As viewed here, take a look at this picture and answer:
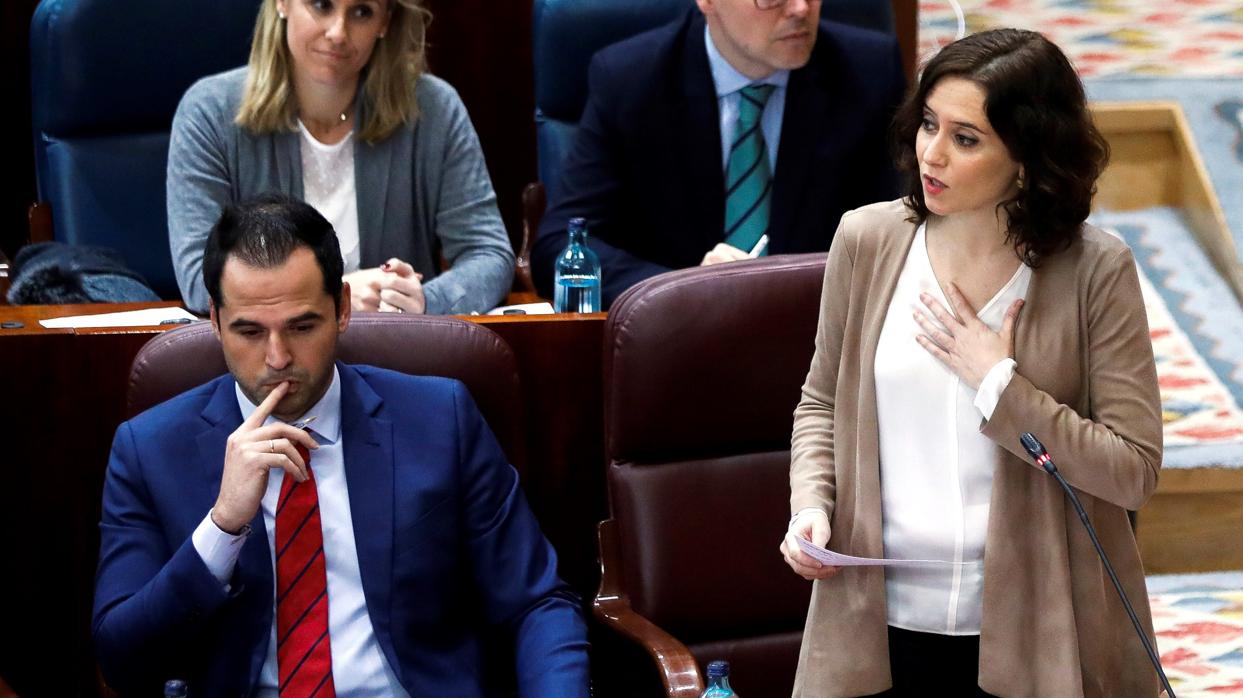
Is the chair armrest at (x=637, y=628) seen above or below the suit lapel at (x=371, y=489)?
below

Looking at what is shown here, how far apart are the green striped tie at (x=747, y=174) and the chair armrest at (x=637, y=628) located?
70 cm

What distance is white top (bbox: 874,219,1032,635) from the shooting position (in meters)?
1.44

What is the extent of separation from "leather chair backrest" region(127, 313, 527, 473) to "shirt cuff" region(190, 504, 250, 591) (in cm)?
25

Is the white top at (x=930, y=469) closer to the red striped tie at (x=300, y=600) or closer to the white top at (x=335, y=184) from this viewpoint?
the red striped tie at (x=300, y=600)

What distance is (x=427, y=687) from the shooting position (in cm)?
169

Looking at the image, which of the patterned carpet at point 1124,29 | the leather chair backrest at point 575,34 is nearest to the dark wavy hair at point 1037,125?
the leather chair backrest at point 575,34

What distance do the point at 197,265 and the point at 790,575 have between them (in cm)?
99

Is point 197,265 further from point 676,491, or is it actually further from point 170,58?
point 676,491

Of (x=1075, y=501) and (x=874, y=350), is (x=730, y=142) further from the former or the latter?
(x=1075, y=501)

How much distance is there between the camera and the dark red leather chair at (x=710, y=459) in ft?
5.93

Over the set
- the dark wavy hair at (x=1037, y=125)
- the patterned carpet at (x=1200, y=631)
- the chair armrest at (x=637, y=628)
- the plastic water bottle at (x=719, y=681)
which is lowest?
the patterned carpet at (x=1200, y=631)

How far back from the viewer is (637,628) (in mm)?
1771

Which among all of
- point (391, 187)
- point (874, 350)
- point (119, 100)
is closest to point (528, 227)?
point (391, 187)

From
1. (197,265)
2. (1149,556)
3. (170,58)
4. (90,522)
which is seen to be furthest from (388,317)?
(1149,556)
